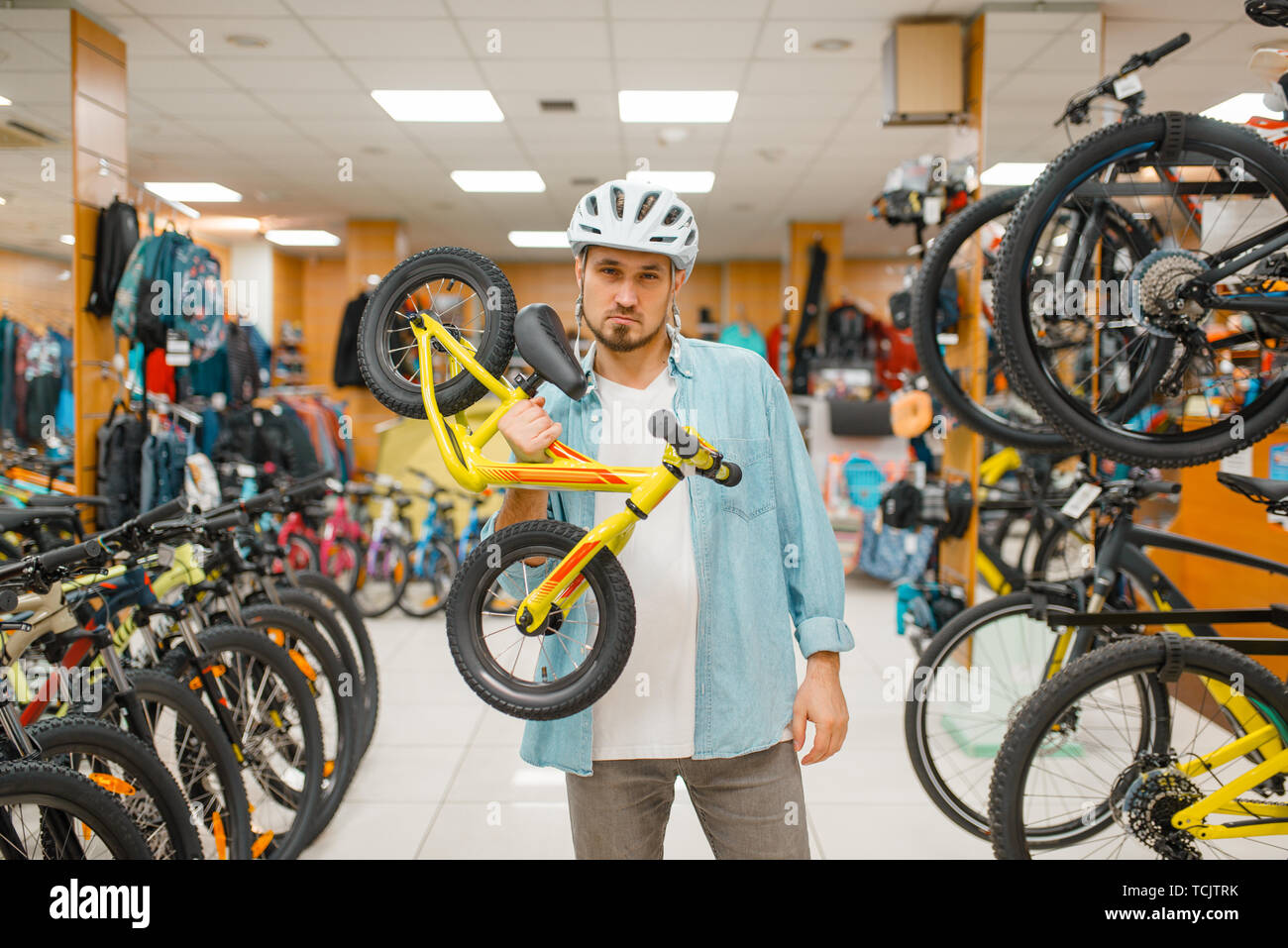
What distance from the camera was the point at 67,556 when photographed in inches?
58.1

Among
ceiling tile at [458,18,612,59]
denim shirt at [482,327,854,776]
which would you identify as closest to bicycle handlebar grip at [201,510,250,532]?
denim shirt at [482,327,854,776]

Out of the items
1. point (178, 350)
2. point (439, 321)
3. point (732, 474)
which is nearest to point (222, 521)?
point (178, 350)

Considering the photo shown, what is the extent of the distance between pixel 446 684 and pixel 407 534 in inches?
70.4

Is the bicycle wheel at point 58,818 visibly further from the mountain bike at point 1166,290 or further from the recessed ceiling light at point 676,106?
the recessed ceiling light at point 676,106

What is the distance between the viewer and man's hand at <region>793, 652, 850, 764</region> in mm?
1133

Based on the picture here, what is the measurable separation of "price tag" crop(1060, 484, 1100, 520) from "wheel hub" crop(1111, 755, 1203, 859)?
0.85 meters

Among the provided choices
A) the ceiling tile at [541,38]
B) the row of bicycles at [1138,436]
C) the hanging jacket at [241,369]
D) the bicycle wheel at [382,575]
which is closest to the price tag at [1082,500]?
the row of bicycles at [1138,436]

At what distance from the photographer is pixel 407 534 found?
17.9ft

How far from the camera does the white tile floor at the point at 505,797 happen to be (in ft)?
7.99

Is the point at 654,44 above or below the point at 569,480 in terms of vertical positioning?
above

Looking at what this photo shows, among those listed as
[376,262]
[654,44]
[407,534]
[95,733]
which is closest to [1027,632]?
[95,733]

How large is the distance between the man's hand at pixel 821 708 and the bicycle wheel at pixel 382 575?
4.38 metres

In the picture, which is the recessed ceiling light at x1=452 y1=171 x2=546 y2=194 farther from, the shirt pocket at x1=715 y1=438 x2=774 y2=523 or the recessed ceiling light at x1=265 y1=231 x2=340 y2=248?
the shirt pocket at x1=715 y1=438 x2=774 y2=523

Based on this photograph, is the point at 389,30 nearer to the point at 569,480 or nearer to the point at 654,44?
the point at 654,44
